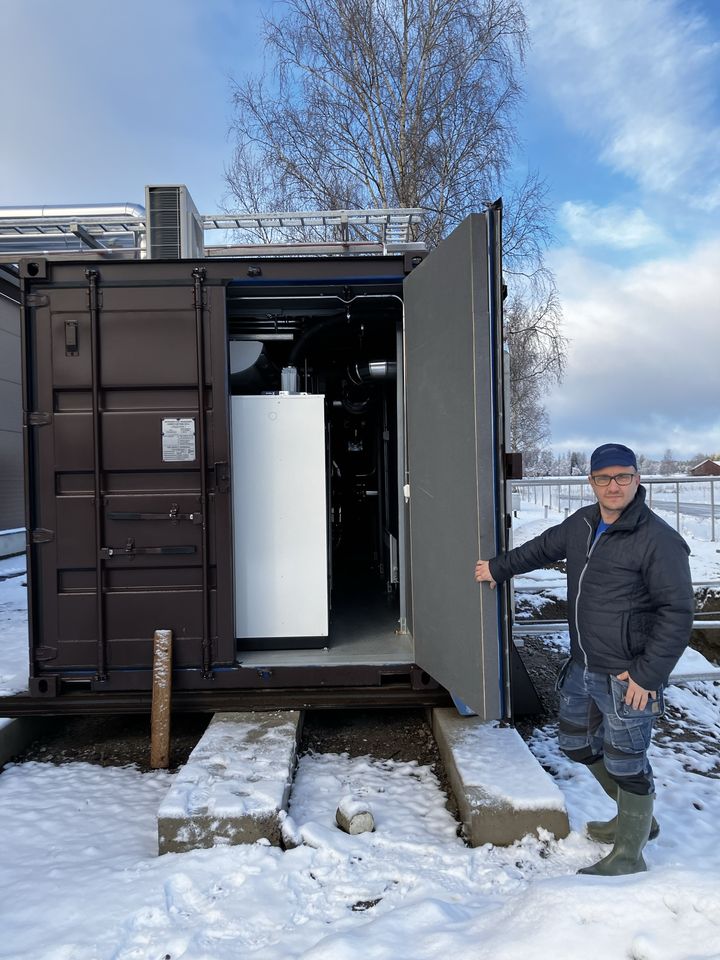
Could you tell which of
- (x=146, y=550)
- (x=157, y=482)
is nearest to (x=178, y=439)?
(x=157, y=482)

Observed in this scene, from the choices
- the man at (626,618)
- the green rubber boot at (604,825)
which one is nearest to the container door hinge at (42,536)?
the man at (626,618)

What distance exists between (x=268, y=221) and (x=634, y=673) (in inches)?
150

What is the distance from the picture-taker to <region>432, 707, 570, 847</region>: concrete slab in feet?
9.21

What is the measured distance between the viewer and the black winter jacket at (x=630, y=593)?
236cm

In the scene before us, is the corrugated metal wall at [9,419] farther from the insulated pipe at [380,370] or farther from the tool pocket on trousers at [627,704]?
the tool pocket on trousers at [627,704]

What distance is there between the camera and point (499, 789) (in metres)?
2.91

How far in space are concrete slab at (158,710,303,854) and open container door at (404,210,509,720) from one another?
0.92 meters

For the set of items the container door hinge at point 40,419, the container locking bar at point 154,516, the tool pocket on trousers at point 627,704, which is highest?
the container door hinge at point 40,419

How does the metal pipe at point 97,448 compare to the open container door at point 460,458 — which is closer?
the open container door at point 460,458

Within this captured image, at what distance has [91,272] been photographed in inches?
144

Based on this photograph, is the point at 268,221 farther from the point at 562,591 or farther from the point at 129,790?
the point at 562,591

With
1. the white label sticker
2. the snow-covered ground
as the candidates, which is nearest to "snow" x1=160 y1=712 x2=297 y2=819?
the snow-covered ground

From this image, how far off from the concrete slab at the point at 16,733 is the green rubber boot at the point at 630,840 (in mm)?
3278

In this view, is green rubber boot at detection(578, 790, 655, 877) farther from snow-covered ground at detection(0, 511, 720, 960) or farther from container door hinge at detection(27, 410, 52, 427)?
container door hinge at detection(27, 410, 52, 427)
